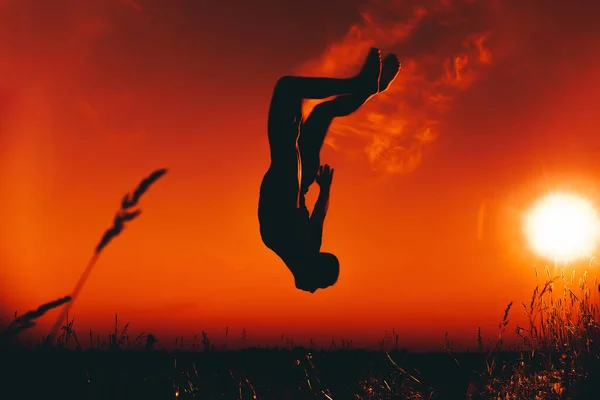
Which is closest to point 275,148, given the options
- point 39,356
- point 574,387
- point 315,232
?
point 315,232

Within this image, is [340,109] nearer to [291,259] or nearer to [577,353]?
[291,259]

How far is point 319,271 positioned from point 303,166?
954mm

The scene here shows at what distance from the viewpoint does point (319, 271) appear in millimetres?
4758

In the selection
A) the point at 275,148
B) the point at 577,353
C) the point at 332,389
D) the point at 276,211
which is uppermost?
the point at 275,148

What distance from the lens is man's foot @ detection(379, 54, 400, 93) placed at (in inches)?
199

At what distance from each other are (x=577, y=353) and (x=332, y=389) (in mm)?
1955

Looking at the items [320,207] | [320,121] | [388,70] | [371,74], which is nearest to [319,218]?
[320,207]

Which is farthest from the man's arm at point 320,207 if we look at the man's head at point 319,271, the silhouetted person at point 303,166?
the man's head at point 319,271

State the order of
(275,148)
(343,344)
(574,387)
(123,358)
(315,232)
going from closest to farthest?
(123,358)
(574,387)
(275,148)
(315,232)
(343,344)

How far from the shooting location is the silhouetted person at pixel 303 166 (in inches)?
175

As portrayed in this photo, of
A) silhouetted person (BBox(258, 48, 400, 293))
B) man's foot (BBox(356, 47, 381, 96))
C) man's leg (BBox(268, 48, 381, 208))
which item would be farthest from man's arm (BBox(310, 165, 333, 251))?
man's foot (BBox(356, 47, 381, 96))

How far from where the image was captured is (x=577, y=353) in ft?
15.0

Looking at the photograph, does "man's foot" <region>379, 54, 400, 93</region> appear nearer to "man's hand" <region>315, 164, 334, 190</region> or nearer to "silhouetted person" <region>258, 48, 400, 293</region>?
"silhouetted person" <region>258, 48, 400, 293</region>

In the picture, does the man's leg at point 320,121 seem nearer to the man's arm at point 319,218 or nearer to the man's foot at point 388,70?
the man's foot at point 388,70
